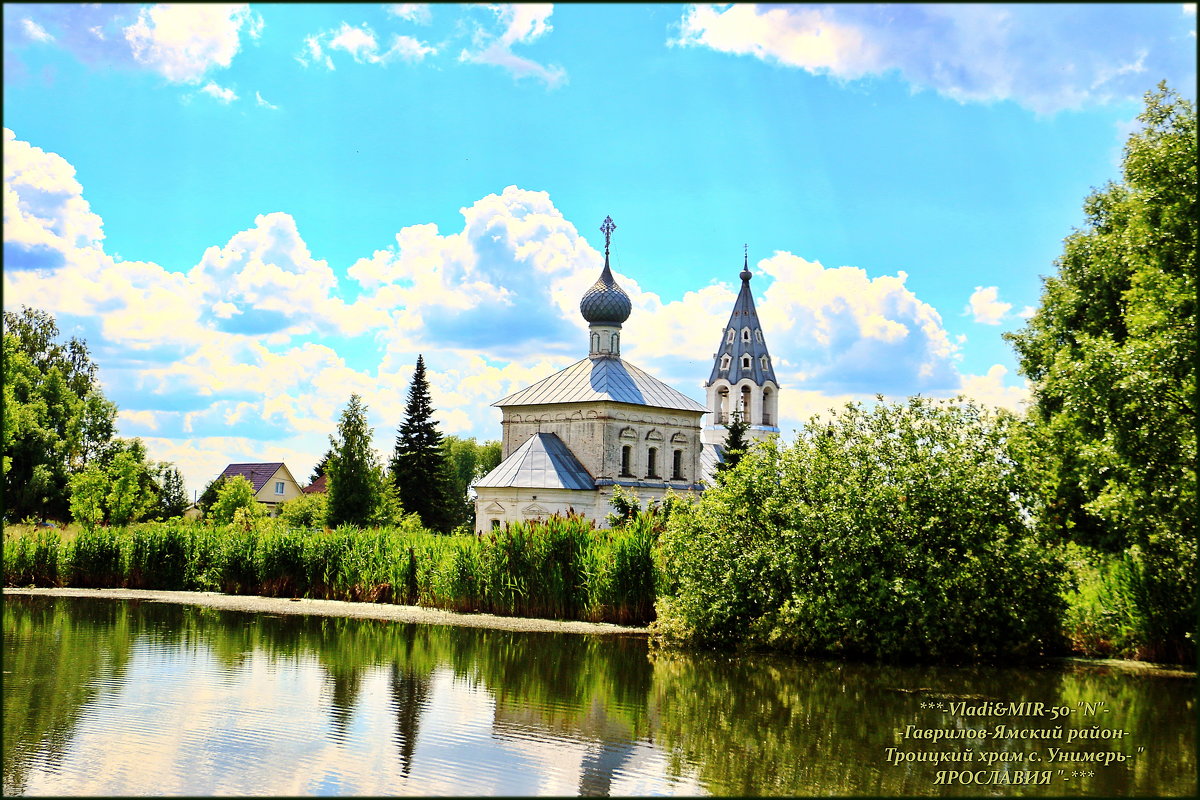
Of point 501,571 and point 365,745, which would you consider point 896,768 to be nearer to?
point 365,745

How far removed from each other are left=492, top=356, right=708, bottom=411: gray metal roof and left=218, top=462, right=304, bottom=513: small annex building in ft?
110

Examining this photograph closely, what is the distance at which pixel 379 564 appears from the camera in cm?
2658

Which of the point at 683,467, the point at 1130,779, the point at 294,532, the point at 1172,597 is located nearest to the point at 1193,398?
the point at 1172,597

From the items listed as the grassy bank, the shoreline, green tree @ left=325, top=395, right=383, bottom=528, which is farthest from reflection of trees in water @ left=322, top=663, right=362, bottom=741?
green tree @ left=325, top=395, right=383, bottom=528

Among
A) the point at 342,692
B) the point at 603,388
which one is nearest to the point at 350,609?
the point at 342,692

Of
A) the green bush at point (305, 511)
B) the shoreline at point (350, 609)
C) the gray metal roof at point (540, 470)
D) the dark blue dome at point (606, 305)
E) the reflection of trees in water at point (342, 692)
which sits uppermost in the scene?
the dark blue dome at point (606, 305)

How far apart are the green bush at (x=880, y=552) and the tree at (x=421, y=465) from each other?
3312 centimetres

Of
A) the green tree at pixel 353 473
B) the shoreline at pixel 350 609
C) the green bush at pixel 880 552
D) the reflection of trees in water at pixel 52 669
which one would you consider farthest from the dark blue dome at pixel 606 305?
the green bush at pixel 880 552

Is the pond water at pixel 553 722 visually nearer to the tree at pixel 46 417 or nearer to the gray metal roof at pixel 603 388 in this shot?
the gray metal roof at pixel 603 388

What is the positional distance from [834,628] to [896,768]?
7681mm

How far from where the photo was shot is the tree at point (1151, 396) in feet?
50.7

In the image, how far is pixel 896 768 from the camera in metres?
9.88

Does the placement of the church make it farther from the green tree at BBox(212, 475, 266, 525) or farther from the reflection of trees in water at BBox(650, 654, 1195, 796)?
the reflection of trees in water at BBox(650, 654, 1195, 796)

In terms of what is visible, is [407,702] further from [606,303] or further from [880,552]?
[606,303]
